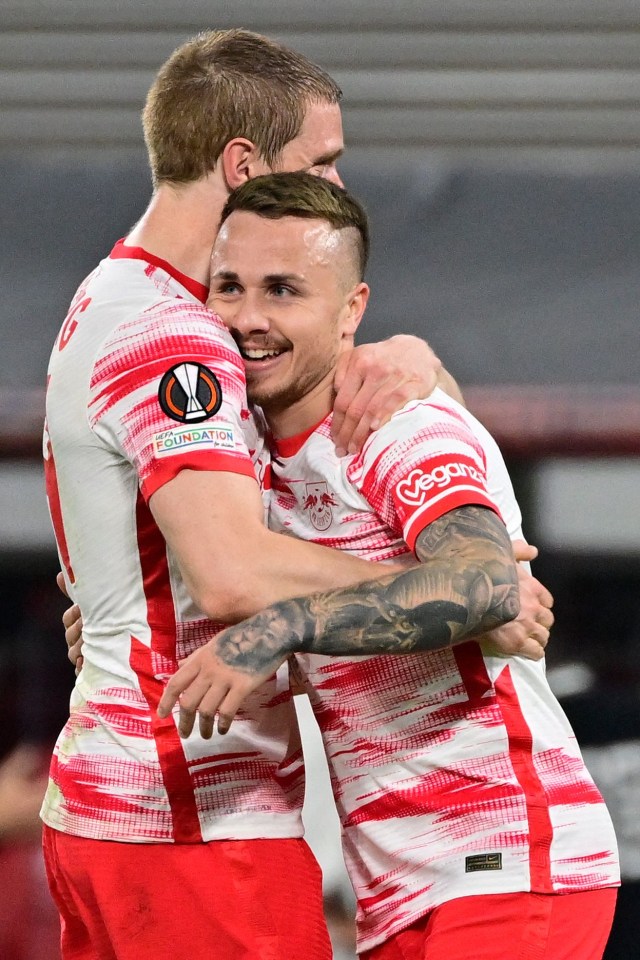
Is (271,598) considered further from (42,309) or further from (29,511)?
(42,309)

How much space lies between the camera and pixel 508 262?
3857mm

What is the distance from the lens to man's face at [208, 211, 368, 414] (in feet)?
4.76

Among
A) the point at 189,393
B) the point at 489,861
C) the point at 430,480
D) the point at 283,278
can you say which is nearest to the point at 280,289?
the point at 283,278

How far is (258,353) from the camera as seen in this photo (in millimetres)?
1462

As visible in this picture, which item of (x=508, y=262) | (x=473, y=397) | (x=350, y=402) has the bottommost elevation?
(x=473, y=397)

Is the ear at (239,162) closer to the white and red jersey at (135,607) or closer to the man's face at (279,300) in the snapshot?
the man's face at (279,300)

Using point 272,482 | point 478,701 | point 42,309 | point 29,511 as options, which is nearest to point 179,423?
point 272,482

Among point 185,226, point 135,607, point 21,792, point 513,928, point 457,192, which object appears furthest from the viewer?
point 457,192

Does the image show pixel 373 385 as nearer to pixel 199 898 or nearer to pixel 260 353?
→ pixel 260 353

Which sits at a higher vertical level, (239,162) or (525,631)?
(239,162)

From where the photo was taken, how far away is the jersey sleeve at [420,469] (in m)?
1.24

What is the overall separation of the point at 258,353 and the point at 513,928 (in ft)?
2.39

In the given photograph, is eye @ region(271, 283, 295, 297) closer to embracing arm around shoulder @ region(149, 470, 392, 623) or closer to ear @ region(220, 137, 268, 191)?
ear @ region(220, 137, 268, 191)

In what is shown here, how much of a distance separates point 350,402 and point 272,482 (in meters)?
0.16
